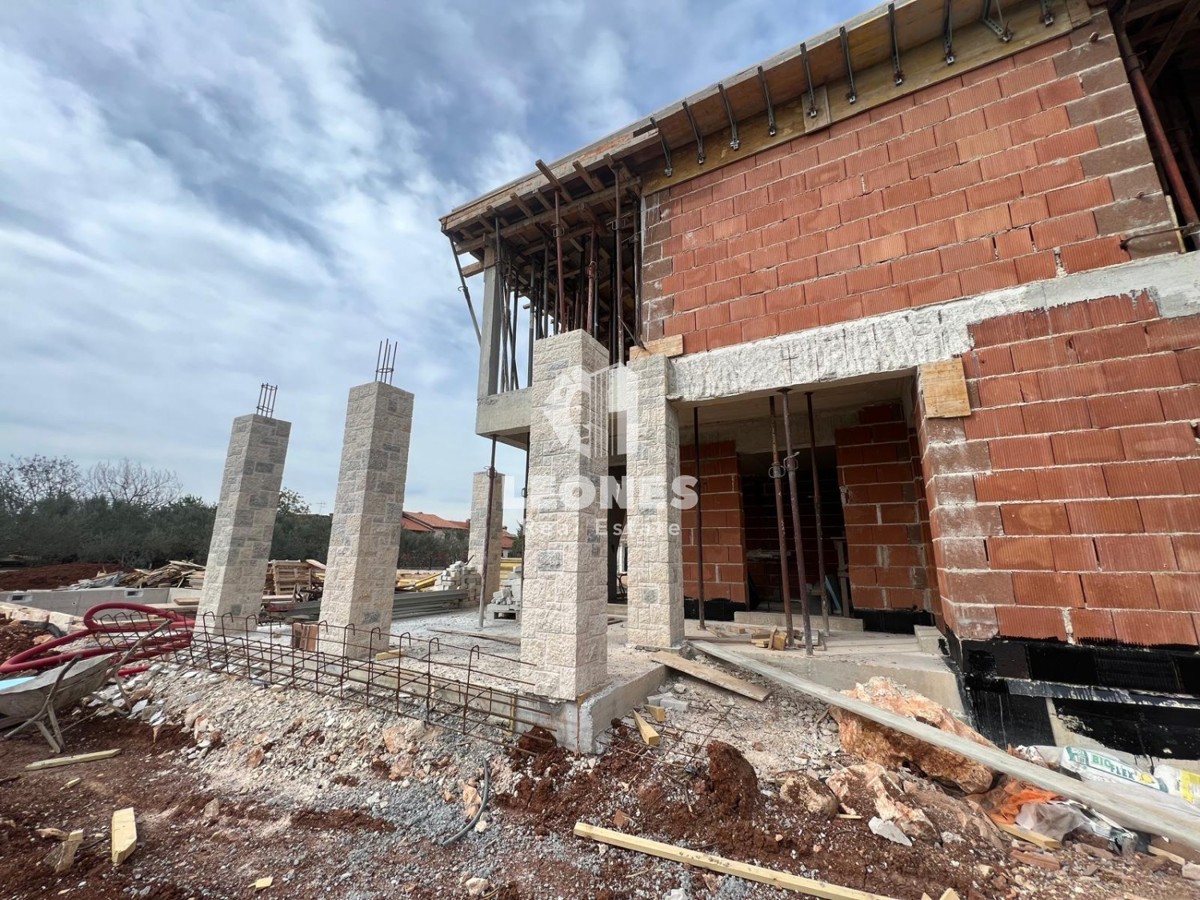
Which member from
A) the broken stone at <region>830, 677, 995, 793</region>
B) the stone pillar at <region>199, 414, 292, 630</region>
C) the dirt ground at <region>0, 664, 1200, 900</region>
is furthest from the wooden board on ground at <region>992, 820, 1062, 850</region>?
the stone pillar at <region>199, 414, 292, 630</region>

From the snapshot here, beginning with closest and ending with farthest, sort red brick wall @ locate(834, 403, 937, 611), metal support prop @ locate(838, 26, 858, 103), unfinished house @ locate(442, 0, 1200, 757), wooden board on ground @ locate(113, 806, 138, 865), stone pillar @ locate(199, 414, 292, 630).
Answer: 1. wooden board on ground @ locate(113, 806, 138, 865)
2. unfinished house @ locate(442, 0, 1200, 757)
3. metal support prop @ locate(838, 26, 858, 103)
4. red brick wall @ locate(834, 403, 937, 611)
5. stone pillar @ locate(199, 414, 292, 630)

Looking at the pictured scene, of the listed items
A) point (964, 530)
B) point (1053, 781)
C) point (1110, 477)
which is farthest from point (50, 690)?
point (1110, 477)

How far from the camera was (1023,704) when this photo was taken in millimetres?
4781

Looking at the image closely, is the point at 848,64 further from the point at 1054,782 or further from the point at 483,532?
the point at 483,532

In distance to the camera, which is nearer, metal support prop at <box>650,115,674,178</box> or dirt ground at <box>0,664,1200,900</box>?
dirt ground at <box>0,664,1200,900</box>

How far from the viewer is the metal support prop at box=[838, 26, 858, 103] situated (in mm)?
6398

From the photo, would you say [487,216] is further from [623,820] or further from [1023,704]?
[1023,704]

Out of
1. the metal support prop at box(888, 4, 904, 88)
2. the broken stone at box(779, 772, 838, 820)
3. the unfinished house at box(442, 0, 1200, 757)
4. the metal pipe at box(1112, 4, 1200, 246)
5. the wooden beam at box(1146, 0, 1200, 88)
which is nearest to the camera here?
the broken stone at box(779, 772, 838, 820)

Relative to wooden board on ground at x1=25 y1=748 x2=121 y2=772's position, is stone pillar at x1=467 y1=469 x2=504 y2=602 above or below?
above

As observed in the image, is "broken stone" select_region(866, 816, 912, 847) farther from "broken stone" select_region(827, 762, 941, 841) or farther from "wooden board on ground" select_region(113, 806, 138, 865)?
"wooden board on ground" select_region(113, 806, 138, 865)

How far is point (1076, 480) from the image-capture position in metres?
4.84

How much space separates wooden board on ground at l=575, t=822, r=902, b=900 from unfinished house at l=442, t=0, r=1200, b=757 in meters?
1.22

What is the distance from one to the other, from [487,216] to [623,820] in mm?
10223

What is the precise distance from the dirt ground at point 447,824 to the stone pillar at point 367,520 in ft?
4.64
